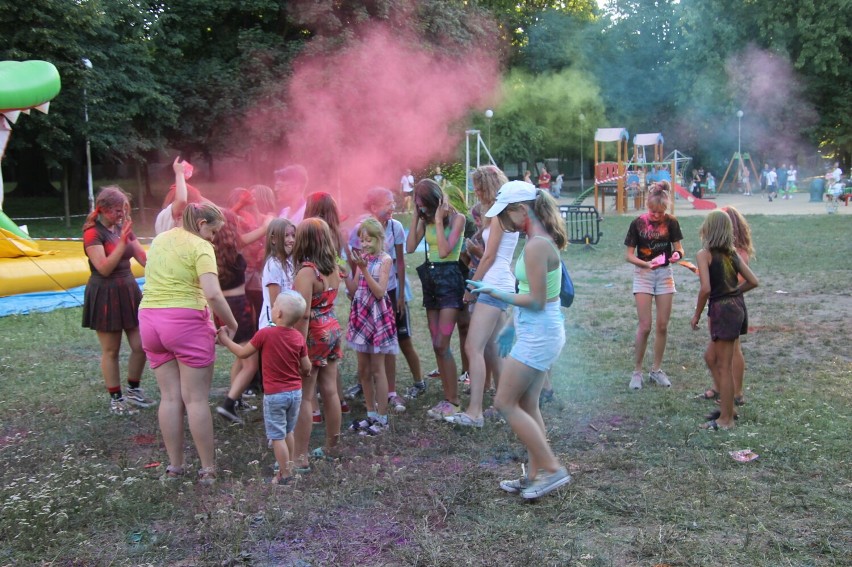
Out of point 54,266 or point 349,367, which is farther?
point 54,266

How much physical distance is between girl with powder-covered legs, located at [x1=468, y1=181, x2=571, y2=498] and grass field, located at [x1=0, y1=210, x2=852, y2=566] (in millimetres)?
179

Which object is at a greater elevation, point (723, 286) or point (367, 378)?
point (723, 286)

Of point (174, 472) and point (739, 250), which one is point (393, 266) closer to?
point (174, 472)

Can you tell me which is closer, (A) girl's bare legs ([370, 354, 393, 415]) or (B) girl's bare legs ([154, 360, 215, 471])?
(B) girl's bare legs ([154, 360, 215, 471])

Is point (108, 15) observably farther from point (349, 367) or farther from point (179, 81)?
point (349, 367)

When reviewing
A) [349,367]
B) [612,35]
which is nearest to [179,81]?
[349,367]

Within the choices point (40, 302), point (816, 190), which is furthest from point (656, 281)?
point (816, 190)

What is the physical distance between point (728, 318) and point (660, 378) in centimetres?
126

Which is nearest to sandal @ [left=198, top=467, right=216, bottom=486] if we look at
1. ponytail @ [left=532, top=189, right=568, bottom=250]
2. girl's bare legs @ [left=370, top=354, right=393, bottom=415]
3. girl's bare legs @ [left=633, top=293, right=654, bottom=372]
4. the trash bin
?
girl's bare legs @ [left=370, top=354, right=393, bottom=415]

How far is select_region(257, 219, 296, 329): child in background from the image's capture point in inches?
198

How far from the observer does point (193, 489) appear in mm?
4375

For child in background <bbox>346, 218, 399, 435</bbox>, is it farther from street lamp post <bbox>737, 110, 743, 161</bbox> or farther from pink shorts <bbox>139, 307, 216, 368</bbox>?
street lamp post <bbox>737, 110, 743, 161</bbox>

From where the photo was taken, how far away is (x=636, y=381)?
20.6 feet

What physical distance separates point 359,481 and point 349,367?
2.92 metres
